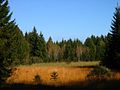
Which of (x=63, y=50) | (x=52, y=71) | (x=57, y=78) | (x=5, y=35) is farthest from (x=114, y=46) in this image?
(x=63, y=50)

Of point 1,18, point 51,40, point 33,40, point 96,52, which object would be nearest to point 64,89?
point 1,18

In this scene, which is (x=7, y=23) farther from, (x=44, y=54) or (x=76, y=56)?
(x=76, y=56)

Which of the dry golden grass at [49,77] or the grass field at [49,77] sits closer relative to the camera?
the grass field at [49,77]

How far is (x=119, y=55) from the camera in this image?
167 feet

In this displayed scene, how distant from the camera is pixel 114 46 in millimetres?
52656

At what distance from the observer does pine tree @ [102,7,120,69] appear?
5205cm

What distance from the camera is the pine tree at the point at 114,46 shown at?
171 ft

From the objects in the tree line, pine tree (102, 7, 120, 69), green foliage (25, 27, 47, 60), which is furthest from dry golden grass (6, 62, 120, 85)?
green foliage (25, 27, 47, 60)

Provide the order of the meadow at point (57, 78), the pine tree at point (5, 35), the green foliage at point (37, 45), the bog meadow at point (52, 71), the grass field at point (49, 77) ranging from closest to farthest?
the bog meadow at point (52, 71)
the meadow at point (57, 78)
the grass field at point (49, 77)
the pine tree at point (5, 35)
the green foliage at point (37, 45)

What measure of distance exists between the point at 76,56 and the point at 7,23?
353 feet

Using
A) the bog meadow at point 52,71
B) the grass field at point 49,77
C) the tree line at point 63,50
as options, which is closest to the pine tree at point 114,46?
the bog meadow at point 52,71

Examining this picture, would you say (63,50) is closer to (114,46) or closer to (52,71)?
(114,46)

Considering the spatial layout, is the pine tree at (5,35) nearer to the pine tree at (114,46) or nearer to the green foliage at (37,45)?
the pine tree at (114,46)

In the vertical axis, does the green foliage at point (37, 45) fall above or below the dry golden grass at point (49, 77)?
above
